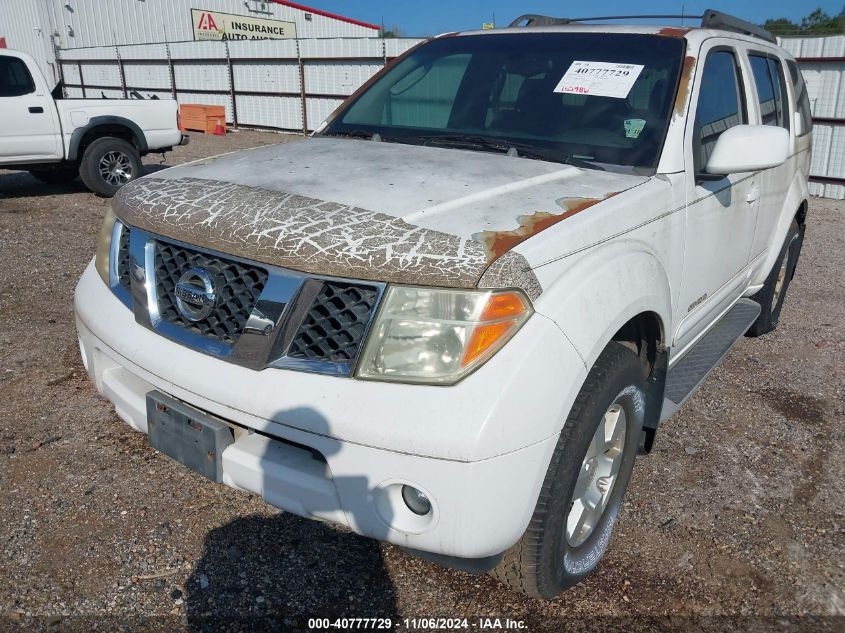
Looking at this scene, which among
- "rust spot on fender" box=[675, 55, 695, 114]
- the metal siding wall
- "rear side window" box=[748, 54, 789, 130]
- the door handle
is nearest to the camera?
"rust spot on fender" box=[675, 55, 695, 114]

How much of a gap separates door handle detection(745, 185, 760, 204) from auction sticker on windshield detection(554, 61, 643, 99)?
0.98 meters

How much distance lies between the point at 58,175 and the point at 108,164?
1.18m

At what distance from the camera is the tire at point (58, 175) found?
9.85 m

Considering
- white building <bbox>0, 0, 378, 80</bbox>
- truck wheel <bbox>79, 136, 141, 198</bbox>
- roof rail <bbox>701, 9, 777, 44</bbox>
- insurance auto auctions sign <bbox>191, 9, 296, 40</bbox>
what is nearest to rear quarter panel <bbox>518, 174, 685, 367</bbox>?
roof rail <bbox>701, 9, 777, 44</bbox>

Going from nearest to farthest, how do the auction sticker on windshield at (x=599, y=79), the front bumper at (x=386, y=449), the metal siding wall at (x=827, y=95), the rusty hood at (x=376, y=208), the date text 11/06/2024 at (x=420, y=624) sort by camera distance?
the front bumper at (x=386, y=449) → the rusty hood at (x=376, y=208) → the date text 11/06/2024 at (x=420, y=624) → the auction sticker on windshield at (x=599, y=79) → the metal siding wall at (x=827, y=95)

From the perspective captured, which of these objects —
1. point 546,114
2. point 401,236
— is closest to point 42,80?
point 546,114

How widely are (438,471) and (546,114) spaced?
1850 millimetres

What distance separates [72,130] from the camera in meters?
9.16

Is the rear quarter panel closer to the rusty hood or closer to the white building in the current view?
Result: the rusty hood

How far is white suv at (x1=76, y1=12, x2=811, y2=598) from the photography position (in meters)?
1.74

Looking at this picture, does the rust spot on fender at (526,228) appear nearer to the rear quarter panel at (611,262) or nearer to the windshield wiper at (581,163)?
the rear quarter panel at (611,262)

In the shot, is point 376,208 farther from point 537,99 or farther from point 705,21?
point 705,21

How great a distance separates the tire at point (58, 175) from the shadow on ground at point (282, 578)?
28.8 ft

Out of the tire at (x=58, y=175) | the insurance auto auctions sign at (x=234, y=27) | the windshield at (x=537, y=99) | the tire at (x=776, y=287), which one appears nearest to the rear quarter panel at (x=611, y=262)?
the windshield at (x=537, y=99)
